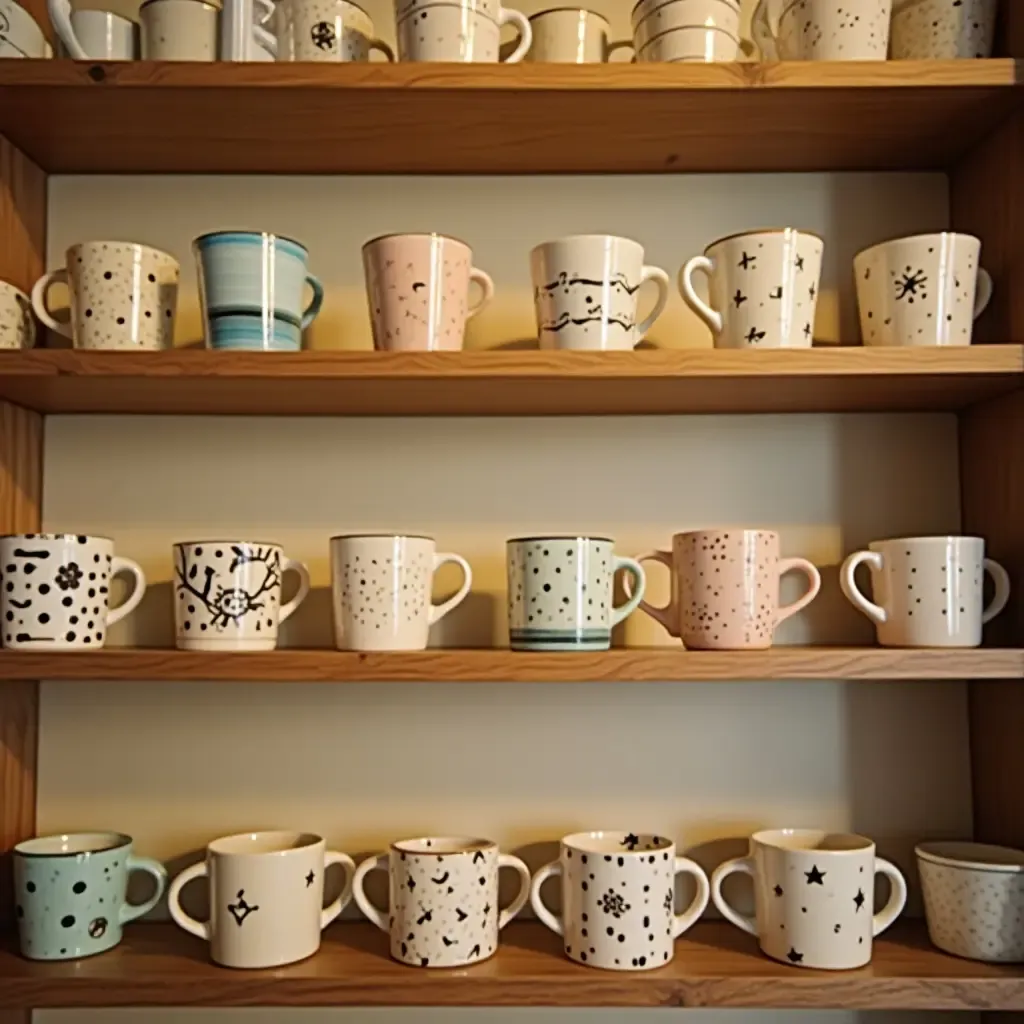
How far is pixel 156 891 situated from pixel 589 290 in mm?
637

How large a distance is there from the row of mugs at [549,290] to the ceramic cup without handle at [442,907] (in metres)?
0.41

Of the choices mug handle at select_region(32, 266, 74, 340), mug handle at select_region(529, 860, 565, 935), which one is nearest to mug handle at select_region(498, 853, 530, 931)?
mug handle at select_region(529, 860, 565, 935)

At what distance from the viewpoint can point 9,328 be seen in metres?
0.93

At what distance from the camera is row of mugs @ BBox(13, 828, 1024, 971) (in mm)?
868

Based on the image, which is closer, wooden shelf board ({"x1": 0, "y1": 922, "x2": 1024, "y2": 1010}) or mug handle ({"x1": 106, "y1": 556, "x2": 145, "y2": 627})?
wooden shelf board ({"x1": 0, "y1": 922, "x2": 1024, "y2": 1010})

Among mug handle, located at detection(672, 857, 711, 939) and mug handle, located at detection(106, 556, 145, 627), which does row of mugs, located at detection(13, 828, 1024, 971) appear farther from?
mug handle, located at detection(106, 556, 145, 627)

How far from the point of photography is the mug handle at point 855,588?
916 mm

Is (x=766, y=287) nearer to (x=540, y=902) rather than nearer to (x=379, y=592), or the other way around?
(x=379, y=592)

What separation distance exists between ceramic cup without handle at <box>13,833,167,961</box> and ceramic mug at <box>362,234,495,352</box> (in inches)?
19.0

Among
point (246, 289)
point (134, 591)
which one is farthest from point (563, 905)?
point (246, 289)

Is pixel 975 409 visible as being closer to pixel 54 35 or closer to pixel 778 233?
pixel 778 233

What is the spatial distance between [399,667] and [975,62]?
658 mm

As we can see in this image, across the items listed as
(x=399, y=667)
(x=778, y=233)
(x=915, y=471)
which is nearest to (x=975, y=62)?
(x=778, y=233)

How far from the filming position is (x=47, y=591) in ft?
2.88
